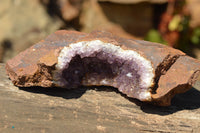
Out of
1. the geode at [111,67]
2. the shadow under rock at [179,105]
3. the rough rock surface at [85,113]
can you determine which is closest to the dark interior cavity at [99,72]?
the geode at [111,67]

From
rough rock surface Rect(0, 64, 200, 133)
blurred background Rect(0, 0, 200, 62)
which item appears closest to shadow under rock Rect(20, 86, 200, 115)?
rough rock surface Rect(0, 64, 200, 133)

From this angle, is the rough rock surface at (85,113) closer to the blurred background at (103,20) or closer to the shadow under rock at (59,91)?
the shadow under rock at (59,91)

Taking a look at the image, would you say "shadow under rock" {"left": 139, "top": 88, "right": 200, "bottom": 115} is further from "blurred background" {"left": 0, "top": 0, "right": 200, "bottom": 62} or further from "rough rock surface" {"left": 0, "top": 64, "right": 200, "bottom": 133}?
"blurred background" {"left": 0, "top": 0, "right": 200, "bottom": 62}

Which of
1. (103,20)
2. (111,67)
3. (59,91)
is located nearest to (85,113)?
(59,91)

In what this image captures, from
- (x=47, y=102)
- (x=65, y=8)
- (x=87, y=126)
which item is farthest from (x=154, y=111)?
(x=65, y=8)

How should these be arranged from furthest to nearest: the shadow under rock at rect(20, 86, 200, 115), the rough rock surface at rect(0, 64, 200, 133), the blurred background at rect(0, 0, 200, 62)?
the blurred background at rect(0, 0, 200, 62)
the shadow under rock at rect(20, 86, 200, 115)
the rough rock surface at rect(0, 64, 200, 133)

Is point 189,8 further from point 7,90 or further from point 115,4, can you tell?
point 7,90
